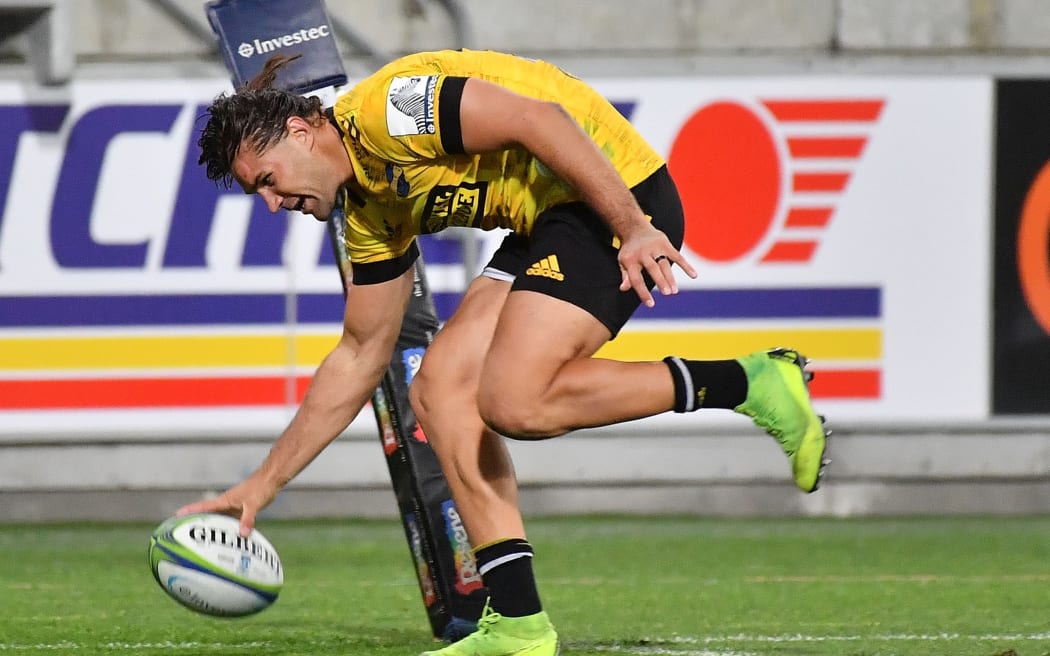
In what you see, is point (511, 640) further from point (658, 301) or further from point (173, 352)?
point (173, 352)

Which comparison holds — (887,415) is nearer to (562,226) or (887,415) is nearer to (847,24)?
(847,24)

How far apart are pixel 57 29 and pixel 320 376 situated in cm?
482

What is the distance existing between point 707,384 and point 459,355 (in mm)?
622

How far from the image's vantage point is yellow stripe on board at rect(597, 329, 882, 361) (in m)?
8.64

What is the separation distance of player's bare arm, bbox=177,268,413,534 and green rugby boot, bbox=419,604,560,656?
65 centimetres

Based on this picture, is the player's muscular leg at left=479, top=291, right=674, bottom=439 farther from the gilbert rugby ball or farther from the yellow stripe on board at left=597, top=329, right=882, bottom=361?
the yellow stripe on board at left=597, top=329, right=882, bottom=361

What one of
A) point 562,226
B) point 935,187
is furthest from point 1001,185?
point 562,226

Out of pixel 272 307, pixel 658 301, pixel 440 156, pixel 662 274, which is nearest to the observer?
pixel 662 274

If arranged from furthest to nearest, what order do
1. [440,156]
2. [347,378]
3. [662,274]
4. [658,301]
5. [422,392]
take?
[658,301], [347,378], [422,392], [440,156], [662,274]

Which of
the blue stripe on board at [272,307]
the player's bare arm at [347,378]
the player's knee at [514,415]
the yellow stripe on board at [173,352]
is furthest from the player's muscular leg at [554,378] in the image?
the yellow stripe on board at [173,352]

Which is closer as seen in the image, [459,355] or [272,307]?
[459,355]

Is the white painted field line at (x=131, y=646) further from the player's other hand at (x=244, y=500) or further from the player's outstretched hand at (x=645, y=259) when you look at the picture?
the player's outstretched hand at (x=645, y=259)

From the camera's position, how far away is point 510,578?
4.04 metres

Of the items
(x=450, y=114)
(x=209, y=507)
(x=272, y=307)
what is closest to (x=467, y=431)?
(x=209, y=507)
